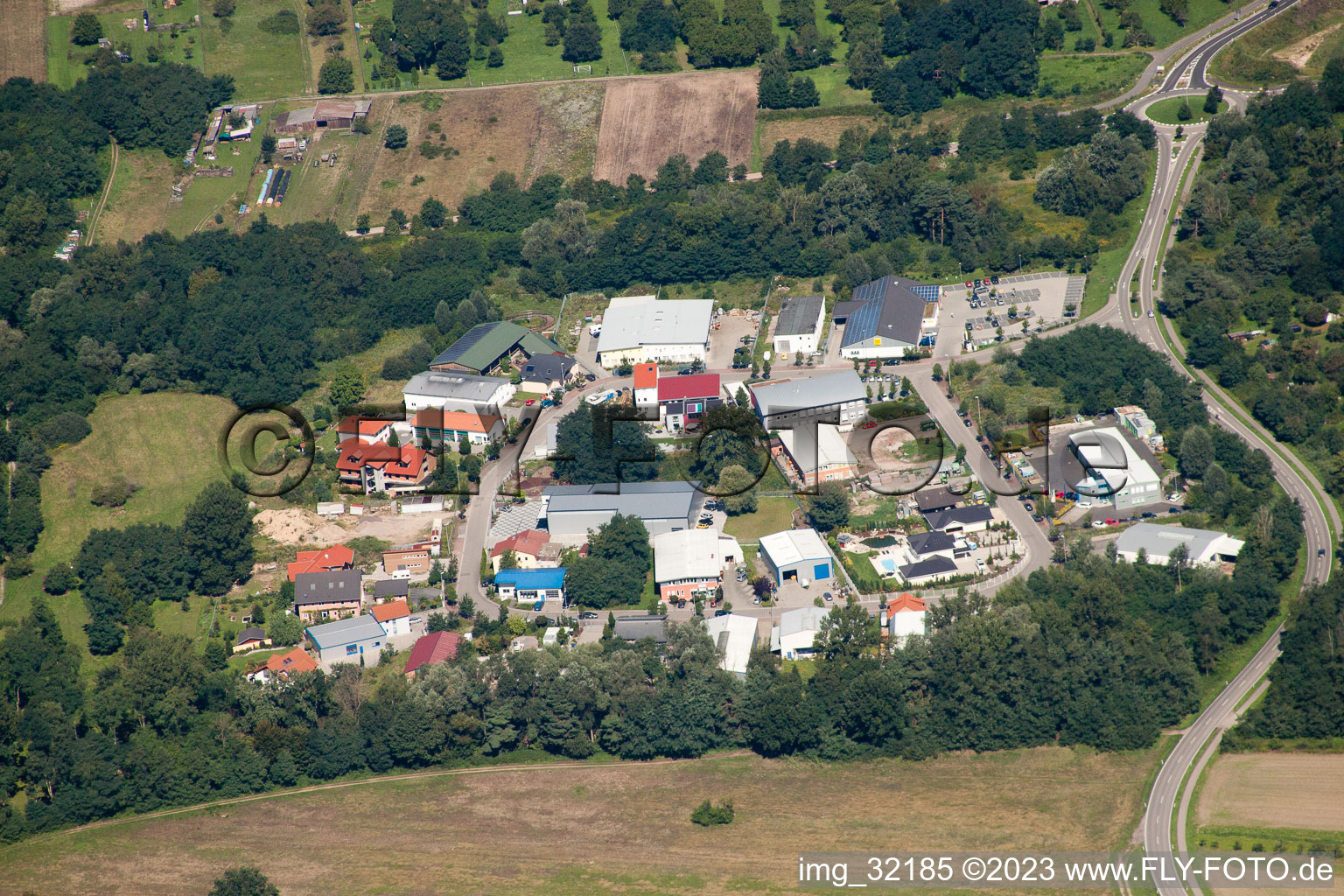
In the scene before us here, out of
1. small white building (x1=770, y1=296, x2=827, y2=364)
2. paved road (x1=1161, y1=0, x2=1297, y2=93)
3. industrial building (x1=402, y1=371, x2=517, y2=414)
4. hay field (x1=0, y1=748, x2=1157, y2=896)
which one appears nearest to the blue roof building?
hay field (x1=0, y1=748, x2=1157, y2=896)

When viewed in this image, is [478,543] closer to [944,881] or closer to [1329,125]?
[944,881]

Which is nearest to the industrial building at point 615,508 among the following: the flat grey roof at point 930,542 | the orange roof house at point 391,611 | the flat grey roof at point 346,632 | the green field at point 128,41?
the orange roof house at point 391,611

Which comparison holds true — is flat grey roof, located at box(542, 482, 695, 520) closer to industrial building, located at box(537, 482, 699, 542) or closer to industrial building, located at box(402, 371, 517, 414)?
industrial building, located at box(537, 482, 699, 542)

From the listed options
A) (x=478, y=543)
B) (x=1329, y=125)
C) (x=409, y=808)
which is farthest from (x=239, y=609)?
(x=1329, y=125)

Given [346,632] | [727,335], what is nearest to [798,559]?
[346,632]

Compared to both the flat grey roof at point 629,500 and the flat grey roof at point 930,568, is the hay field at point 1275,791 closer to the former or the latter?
the flat grey roof at point 930,568

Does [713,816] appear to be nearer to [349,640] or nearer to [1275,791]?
[349,640]
